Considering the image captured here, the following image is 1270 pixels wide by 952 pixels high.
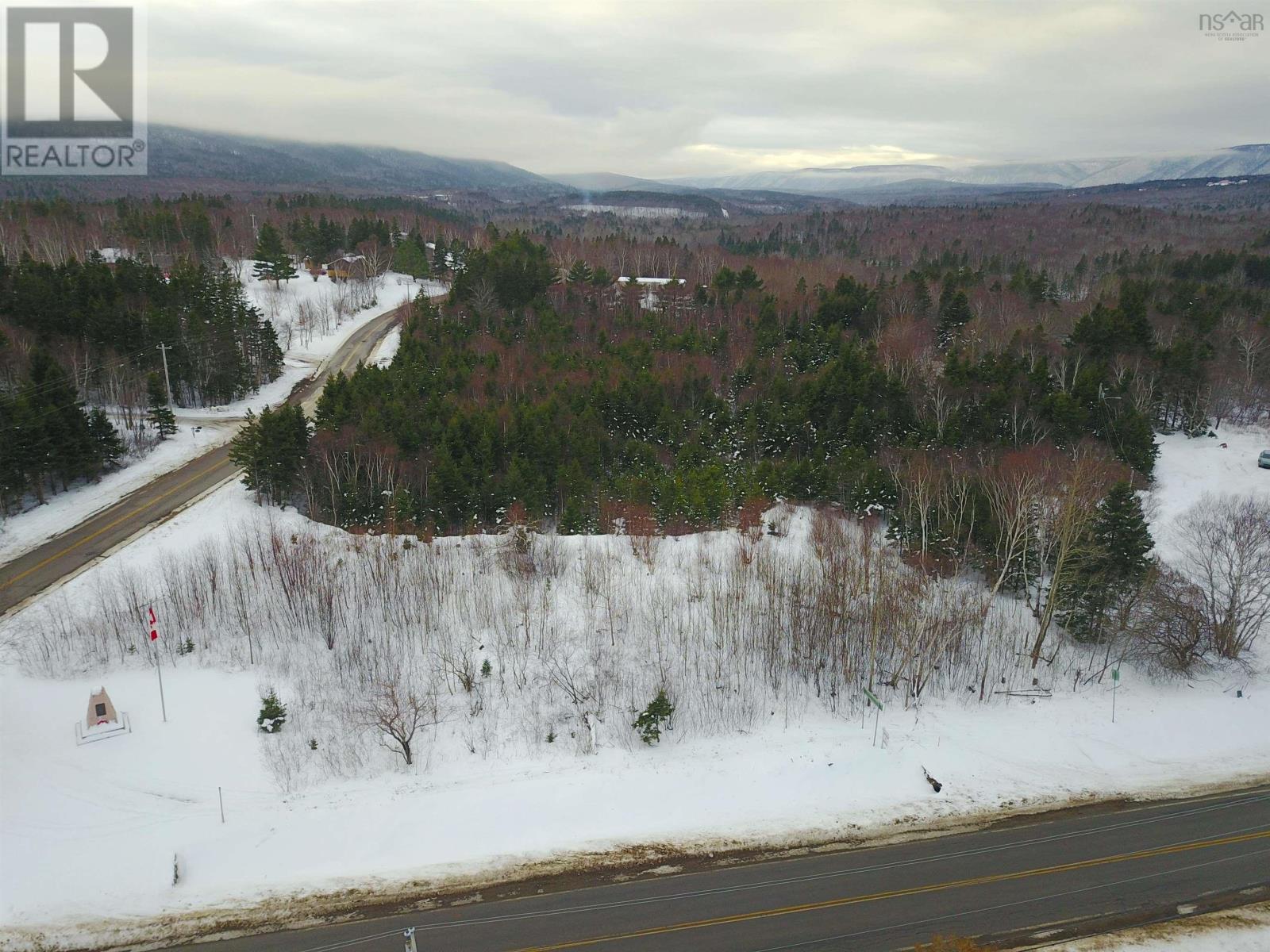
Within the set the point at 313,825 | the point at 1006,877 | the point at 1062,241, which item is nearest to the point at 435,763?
the point at 313,825

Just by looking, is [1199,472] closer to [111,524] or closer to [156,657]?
[156,657]

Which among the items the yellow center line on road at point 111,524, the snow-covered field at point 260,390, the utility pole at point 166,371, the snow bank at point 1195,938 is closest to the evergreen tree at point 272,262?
the snow-covered field at point 260,390

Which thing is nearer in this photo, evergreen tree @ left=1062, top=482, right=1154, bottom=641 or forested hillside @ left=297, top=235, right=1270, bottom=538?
evergreen tree @ left=1062, top=482, right=1154, bottom=641

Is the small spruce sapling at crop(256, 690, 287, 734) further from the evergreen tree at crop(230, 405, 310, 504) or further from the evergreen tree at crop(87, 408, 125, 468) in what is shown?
the evergreen tree at crop(87, 408, 125, 468)

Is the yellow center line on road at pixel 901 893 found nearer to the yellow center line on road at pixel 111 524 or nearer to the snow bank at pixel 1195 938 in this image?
the snow bank at pixel 1195 938

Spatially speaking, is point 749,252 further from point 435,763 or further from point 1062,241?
point 435,763

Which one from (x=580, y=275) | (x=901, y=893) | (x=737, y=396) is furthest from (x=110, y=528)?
(x=580, y=275)

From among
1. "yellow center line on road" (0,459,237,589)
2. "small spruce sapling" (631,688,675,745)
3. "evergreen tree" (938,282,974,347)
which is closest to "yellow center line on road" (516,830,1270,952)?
"small spruce sapling" (631,688,675,745)
